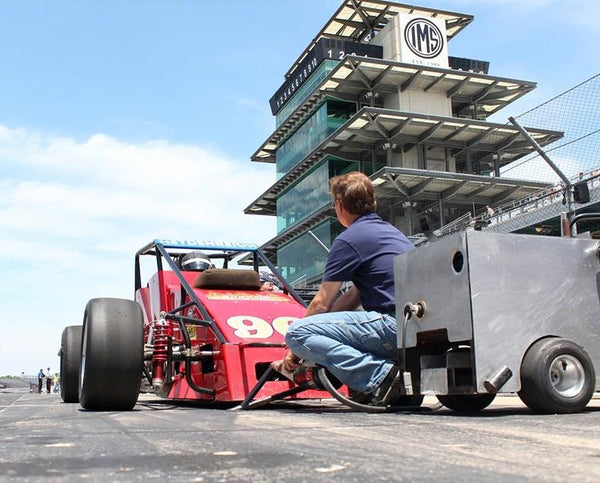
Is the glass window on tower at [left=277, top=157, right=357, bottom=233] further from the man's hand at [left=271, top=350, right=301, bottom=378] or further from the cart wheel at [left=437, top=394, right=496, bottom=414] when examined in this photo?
the cart wheel at [left=437, top=394, right=496, bottom=414]

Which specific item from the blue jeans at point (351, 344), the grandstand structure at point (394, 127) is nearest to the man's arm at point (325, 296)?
the blue jeans at point (351, 344)

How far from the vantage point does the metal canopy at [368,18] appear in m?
45.5

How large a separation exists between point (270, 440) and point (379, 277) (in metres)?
1.87

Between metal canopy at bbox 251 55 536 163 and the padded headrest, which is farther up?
metal canopy at bbox 251 55 536 163

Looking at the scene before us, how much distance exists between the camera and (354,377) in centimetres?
385

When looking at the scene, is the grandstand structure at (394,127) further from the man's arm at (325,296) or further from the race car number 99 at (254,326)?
the man's arm at (325,296)

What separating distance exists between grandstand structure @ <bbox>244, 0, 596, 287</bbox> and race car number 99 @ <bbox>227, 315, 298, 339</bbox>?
31.7 m

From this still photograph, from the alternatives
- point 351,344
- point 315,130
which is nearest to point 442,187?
Answer: point 315,130

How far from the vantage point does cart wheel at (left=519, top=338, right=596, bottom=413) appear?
11.1ft

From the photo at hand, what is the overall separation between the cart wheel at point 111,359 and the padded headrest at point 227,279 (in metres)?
1.24

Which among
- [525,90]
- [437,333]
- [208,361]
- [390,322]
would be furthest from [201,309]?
[525,90]

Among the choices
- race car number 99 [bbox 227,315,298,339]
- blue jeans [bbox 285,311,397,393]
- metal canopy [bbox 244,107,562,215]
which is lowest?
blue jeans [bbox 285,311,397,393]

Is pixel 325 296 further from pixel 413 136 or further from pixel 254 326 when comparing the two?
pixel 413 136

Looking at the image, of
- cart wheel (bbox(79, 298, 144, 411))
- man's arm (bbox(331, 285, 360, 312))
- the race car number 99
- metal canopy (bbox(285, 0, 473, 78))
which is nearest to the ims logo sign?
metal canopy (bbox(285, 0, 473, 78))
